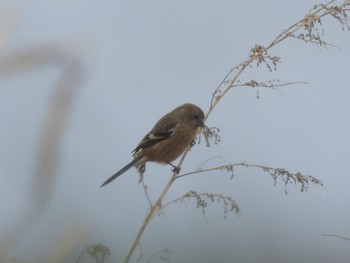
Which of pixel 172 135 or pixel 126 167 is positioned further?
pixel 172 135

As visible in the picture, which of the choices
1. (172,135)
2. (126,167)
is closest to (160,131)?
(172,135)

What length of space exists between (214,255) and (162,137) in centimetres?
233

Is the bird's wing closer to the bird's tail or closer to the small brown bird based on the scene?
the small brown bird

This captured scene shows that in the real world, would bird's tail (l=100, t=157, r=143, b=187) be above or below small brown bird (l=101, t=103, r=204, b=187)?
below

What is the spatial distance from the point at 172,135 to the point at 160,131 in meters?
0.12

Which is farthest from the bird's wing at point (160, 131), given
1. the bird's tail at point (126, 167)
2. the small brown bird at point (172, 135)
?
the bird's tail at point (126, 167)

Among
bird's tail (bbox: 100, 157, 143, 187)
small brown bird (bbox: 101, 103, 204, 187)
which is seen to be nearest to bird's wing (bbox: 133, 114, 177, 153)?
small brown bird (bbox: 101, 103, 204, 187)

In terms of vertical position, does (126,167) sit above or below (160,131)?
below

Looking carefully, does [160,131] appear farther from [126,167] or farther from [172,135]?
[126,167]

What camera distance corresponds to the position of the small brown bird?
457 centimetres

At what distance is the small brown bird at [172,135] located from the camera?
15.0ft

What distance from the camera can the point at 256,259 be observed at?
2840 mm

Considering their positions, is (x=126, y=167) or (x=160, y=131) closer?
(x=126, y=167)

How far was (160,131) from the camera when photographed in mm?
4898
